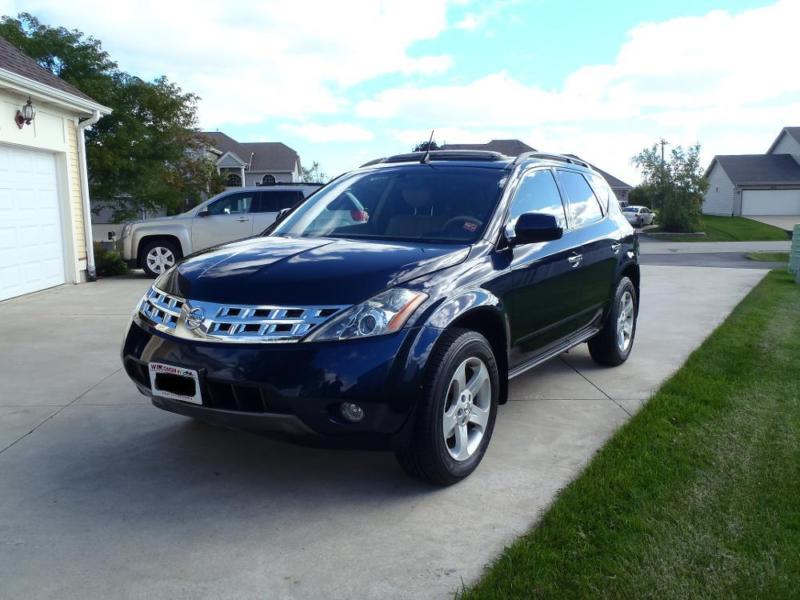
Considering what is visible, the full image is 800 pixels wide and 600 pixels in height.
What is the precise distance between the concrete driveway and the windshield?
1.37m

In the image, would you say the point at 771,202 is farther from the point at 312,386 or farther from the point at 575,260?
the point at 312,386

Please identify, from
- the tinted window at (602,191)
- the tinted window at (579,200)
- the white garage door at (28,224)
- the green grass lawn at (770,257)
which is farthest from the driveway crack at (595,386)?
the green grass lawn at (770,257)

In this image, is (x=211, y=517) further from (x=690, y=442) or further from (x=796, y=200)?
(x=796, y=200)

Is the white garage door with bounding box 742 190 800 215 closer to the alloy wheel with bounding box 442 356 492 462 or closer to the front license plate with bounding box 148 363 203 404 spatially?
the alloy wheel with bounding box 442 356 492 462

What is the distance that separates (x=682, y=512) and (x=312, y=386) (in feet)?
6.06

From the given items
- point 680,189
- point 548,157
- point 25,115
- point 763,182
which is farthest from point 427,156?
point 763,182

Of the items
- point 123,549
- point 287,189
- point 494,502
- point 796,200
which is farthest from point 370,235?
point 796,200

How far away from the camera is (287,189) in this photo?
1404 centimetres

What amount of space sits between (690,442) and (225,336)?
281 centimetres

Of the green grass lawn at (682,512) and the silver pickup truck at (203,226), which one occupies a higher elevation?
the silver pickup truck at (203,226)

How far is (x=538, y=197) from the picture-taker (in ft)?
16.3

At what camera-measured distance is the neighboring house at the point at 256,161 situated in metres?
57.0

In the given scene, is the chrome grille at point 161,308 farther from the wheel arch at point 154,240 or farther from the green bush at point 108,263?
the green bush at point 108,263

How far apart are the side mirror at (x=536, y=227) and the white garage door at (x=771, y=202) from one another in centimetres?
5601
